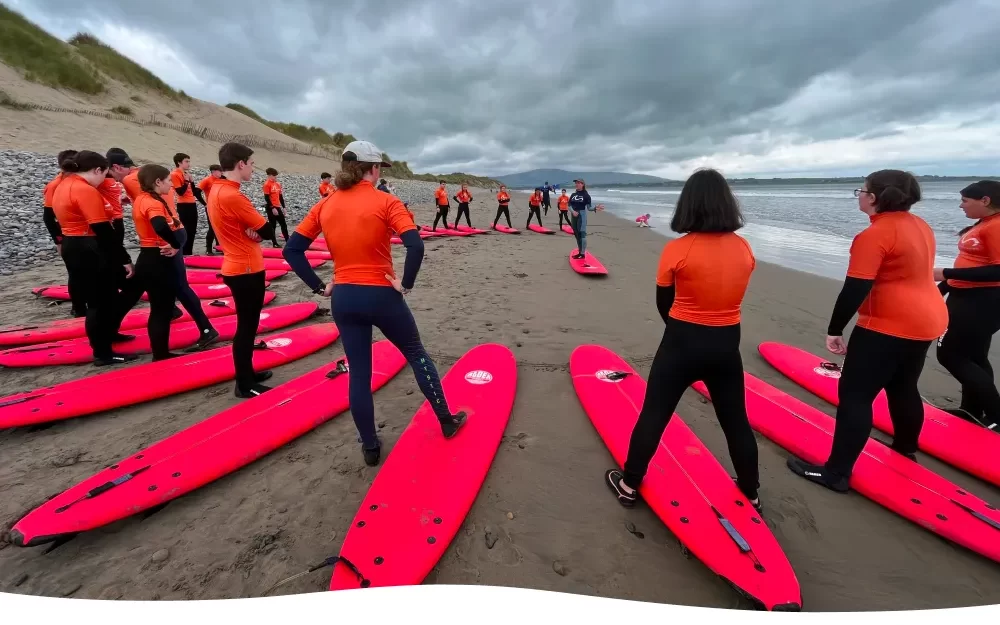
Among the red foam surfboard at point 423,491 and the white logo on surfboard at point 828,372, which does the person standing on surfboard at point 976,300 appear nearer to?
the white logo on surfboard at point 828,372

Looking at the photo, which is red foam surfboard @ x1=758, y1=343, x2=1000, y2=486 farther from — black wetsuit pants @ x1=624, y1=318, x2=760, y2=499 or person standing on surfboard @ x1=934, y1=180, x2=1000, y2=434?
black wetsuit pants @ x1=624, y1=318, x2=760, y2=499

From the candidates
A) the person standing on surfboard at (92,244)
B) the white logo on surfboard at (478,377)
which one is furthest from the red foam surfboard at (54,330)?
the white logo on surfboard at (478,377)

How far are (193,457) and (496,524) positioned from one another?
220 cm

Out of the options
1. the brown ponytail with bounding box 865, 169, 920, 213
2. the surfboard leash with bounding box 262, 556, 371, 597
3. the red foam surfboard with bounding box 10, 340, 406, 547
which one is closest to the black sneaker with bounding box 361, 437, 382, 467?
the red foam surfboard with bounding box 10, 340, 406, 547

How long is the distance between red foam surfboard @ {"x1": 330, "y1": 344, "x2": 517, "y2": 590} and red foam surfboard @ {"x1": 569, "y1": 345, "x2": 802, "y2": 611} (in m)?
0.96

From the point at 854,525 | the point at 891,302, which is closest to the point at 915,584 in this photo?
the point at 854,525

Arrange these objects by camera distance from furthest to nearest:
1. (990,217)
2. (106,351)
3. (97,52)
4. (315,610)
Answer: (97,52) < (106,351) < (990,217) < (315,610)

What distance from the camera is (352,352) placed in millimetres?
2768

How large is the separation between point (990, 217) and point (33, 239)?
1453 centimetres

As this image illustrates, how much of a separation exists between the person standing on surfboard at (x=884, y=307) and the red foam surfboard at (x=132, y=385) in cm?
510

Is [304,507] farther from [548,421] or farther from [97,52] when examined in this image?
[97,52]

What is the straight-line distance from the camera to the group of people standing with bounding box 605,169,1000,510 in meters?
2.14

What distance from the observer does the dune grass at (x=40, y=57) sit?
2306cm

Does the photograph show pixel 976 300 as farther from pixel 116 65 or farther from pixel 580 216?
pixel 116 65
